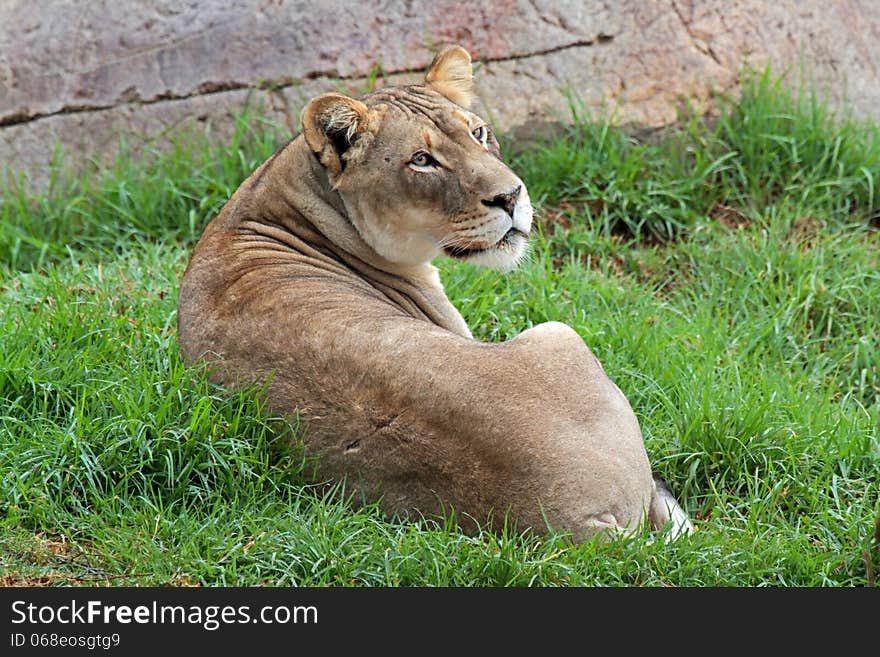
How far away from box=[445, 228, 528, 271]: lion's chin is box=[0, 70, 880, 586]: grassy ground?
0.98 metres

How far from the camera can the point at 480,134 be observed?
523cm

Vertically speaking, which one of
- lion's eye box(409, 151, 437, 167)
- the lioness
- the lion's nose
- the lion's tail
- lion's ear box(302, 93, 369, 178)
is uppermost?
lion's ear box(302, 93, 369, 178)

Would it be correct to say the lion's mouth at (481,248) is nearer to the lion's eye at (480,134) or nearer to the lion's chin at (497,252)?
the lion's chin at (497,252)

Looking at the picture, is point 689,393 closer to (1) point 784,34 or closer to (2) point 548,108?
(2) point 548,108

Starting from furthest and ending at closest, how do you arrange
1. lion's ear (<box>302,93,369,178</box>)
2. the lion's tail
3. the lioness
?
1. lion's ear (<box>302,93,369,178</box>)
2. the lion's tail
3. the lioness

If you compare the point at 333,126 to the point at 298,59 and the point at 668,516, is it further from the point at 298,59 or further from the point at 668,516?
the point at 298,59

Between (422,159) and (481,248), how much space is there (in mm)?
435

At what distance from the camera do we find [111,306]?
6.04 m

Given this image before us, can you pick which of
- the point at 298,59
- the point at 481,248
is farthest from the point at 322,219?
the point at 298,59

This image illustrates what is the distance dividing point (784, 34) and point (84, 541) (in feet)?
18.6

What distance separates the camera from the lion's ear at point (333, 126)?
16.2 feet

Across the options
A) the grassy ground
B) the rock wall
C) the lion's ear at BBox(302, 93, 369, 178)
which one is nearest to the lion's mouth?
the lion's ear at BBox(302, 93, 369, 178)

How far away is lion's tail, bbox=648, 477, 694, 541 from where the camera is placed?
173 inches

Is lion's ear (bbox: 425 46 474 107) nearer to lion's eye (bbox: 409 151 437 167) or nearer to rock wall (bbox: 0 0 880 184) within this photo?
lion's eye (bbox: 409 151 437 167)
